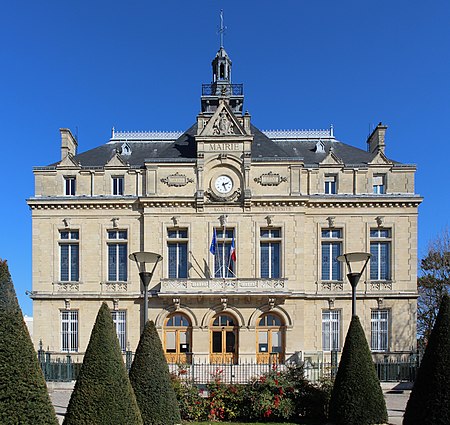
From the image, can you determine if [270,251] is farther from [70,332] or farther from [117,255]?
[70,332]

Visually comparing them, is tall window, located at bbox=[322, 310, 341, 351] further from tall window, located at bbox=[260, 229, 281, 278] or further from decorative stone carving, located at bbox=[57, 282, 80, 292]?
decorative stone carving, located at bbox=[57, 282, 80, 292]

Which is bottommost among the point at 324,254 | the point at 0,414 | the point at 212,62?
the point at 0,414

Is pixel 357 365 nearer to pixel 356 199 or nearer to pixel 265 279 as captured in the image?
pixel 265 279

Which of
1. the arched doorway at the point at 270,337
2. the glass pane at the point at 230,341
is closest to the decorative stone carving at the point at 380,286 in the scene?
the arched doorway at the point at 270,337

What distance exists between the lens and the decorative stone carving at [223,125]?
98.8ft

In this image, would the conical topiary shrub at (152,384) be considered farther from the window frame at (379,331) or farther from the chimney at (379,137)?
the chimney at (379,137)

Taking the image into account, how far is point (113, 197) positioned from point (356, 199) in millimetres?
13825

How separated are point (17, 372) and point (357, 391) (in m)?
8.74

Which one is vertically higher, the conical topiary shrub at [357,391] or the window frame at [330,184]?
the window frame at [330,184]

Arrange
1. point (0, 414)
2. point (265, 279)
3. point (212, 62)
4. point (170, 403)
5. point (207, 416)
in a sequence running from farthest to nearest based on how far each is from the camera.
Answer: point (212, 62) → point (265, 279) → point (207, 416) → point (170, 403) → point (0, 414)

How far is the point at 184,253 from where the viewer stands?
1180 inches

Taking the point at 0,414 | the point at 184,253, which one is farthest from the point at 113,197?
the point at 0,414

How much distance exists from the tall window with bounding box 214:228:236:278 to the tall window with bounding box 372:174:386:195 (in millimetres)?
8644

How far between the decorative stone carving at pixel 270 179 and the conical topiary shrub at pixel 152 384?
17.4 m
